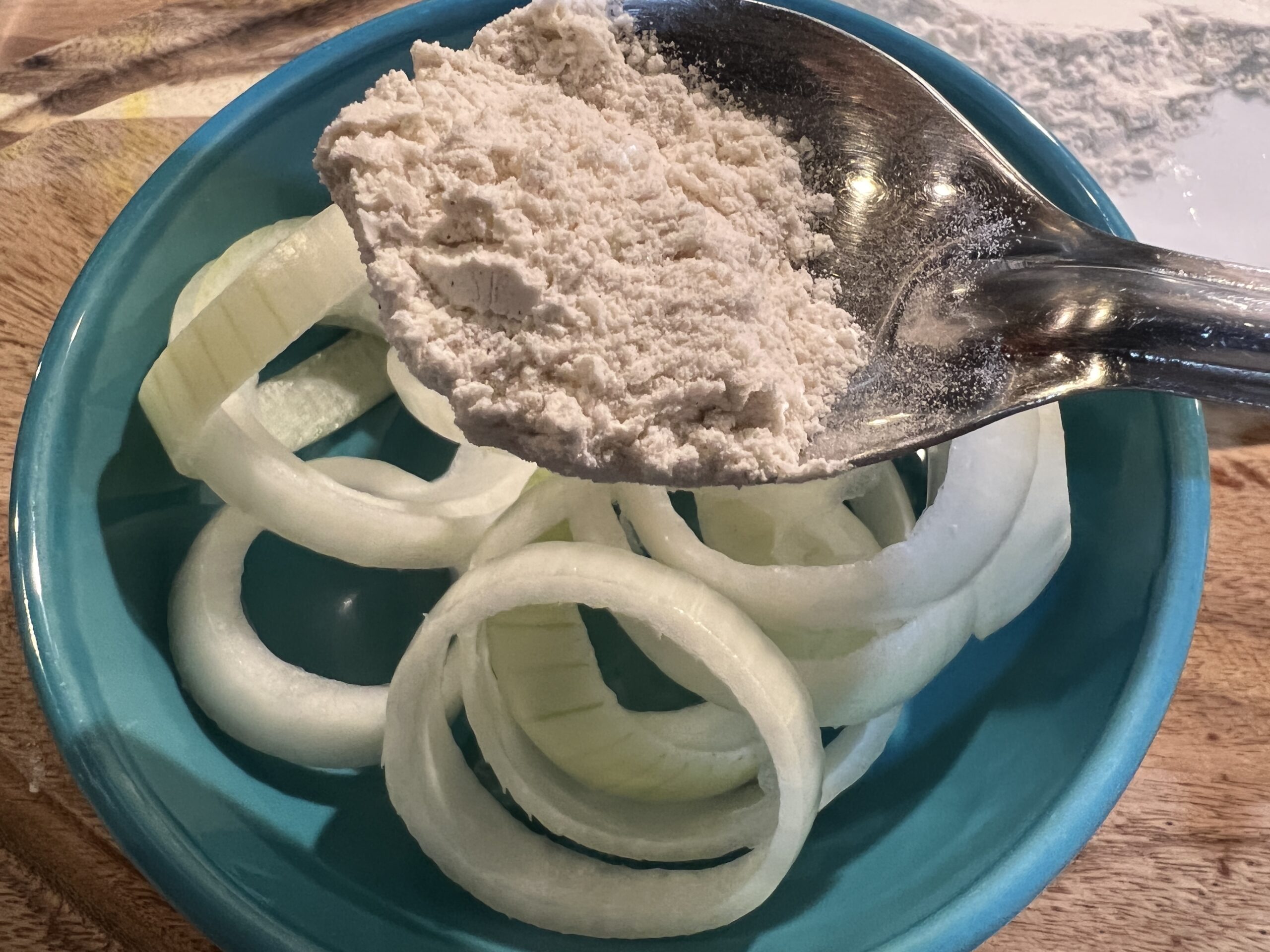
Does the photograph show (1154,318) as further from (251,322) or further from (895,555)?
(251,322)

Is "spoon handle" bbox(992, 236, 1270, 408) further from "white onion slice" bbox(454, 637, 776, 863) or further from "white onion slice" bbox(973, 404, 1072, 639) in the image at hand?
"white onion slice" bbox(454, 637, 776, 863)

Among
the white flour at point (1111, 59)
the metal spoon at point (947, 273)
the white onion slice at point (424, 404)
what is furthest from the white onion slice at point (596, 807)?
the white flour at point (1111, 59)

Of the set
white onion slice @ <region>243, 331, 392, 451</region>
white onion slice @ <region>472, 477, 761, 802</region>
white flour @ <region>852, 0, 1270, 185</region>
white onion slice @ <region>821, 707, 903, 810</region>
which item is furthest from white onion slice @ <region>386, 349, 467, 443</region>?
white flour @ <region>852, 0, 1270, 185</region>

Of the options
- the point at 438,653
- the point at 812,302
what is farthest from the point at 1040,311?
the point at 438,653

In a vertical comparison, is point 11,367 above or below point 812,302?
below

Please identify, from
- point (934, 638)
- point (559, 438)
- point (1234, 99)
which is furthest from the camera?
point (1234, 99)

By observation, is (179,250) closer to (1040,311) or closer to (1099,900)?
(1040,311)
